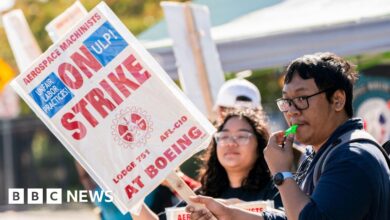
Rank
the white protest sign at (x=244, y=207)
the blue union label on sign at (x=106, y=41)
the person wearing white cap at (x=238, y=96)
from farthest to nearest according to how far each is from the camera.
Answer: the person wearing white cap at (x=238, y=96)
the white protest sign at (x=244, y=207)
the blue union label on sign at (x=106, y=41)

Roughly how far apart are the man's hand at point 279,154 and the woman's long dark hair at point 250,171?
124 centimetres

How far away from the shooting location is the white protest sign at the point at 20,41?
554 centimetres

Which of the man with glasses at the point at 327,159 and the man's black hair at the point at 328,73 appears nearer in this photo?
the man with glasses at the point at 327,159

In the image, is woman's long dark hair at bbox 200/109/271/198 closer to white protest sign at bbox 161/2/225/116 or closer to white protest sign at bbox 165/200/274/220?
white protest sign at bbox 165/200/274/220

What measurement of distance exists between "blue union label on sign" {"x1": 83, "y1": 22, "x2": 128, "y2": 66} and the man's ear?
848mm

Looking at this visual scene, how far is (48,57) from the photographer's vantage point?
3861mm

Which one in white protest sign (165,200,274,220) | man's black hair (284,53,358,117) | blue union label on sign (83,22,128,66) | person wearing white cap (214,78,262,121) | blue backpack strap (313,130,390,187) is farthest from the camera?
person wearing white cap (214,78,262,121)

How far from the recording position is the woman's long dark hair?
4738mm

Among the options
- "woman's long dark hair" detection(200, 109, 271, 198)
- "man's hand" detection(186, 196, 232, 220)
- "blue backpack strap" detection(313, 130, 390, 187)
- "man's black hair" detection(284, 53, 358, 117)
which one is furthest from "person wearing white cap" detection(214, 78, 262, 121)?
"blue backpack strap" detection(313, 130, 390, 187)

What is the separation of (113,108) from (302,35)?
2.63 m

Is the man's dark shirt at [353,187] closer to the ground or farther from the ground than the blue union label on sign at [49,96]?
closer to the ground

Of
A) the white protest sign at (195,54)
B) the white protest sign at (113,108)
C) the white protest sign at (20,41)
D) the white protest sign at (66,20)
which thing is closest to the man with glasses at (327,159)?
the white protest sign at (113,108)

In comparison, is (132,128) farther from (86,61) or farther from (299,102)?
(299,102)

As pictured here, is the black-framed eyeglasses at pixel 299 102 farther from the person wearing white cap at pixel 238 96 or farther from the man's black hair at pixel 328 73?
the person wearing white cap at pixel 238 96
